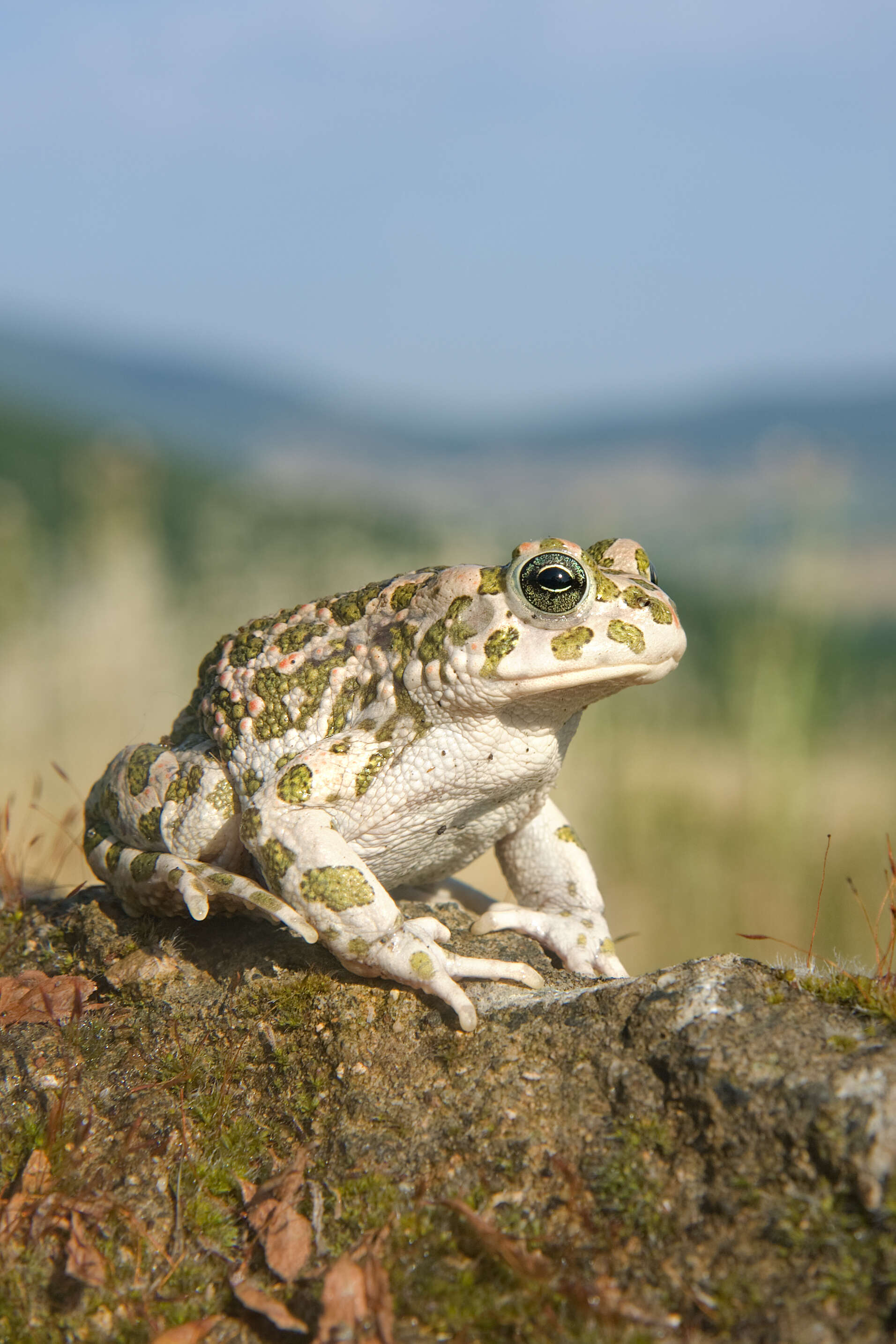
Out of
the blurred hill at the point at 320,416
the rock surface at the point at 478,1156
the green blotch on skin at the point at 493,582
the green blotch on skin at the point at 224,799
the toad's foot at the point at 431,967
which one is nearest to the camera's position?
the rock surface at the point at 478,1156

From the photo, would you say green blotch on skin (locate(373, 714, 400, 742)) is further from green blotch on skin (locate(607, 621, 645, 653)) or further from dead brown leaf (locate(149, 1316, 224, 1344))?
dead brown leaf (locate(149, 1316, 224, 1344))

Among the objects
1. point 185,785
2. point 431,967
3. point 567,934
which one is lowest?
point 567,934

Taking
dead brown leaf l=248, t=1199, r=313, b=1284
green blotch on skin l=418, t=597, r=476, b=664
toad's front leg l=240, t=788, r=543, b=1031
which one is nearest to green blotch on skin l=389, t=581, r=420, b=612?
green blotch on skin l=418, t=597, r=476, b=664

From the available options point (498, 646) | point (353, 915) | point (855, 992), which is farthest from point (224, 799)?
point (855, 992)

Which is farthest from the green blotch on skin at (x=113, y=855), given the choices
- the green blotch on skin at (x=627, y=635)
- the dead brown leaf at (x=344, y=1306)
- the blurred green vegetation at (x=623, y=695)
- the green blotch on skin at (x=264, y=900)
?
the green blotch on skin at (x=627, y=635)

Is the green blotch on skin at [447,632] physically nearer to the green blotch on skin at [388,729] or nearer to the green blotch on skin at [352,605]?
the green blotch on skin at [388,729]

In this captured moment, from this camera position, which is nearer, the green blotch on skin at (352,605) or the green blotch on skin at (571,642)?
the green blotch on skin at (571,642)

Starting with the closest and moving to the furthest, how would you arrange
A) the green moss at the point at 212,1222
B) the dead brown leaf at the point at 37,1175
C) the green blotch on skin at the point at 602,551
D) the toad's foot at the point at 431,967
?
the green moss at the point at 212,1222, the dead brown leaf at the point at 37,1175, the toad's foot at the point at 431,967, the green blotch on skin at the point at 602,551

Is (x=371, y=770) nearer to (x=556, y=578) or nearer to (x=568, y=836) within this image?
(x=556, y=578)
